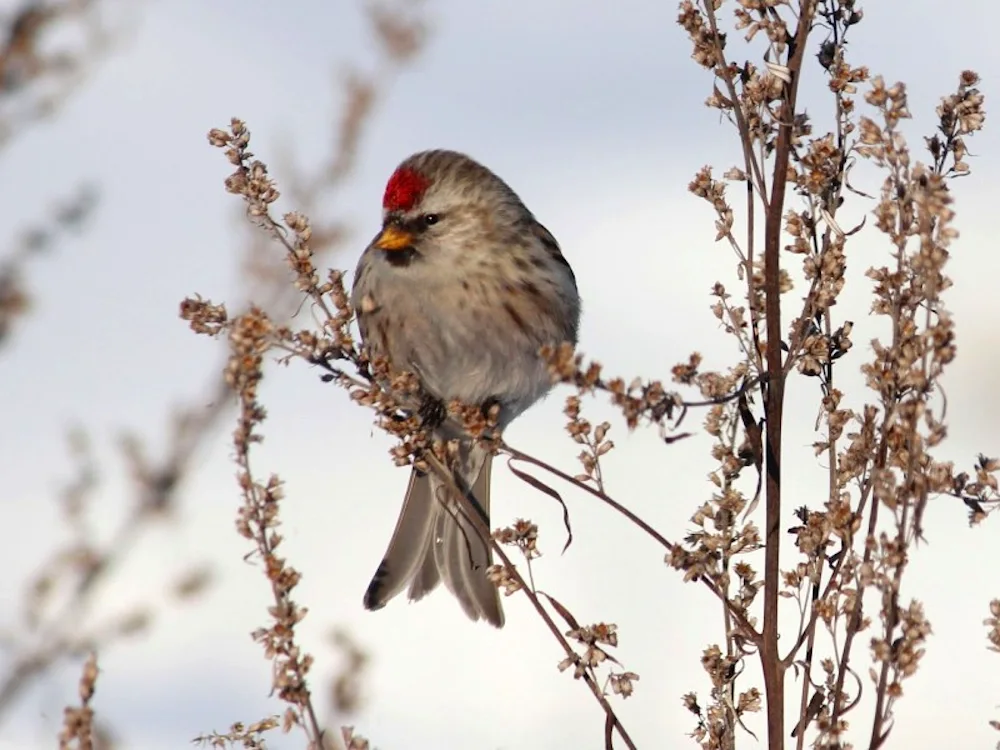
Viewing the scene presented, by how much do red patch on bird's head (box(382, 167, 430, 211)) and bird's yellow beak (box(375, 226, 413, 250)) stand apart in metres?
0.06

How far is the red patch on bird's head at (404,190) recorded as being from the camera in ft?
11.7

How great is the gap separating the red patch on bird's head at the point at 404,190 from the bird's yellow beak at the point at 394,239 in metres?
0.06

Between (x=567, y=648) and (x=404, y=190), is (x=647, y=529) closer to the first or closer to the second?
(x=567, y=648)

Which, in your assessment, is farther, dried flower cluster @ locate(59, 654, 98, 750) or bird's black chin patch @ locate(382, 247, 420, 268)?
bird's black chin patch @ locate(382, 247, 420, 268)

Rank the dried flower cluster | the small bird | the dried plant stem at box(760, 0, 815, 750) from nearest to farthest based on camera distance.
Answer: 1. the dried flower cluster
2. the dried plant stem at box(760, 0, 815, 750)
3. the small bird

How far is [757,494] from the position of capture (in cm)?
216

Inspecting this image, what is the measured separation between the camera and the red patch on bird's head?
356cm

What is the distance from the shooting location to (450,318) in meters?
3.59

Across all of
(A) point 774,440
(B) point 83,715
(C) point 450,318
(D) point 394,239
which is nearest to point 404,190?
(D) point 394,239

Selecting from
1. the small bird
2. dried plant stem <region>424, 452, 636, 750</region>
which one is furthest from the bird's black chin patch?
dried plant stem <region>424, 452, 636, 750</region>

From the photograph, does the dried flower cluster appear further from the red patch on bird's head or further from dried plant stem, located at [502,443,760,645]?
the red patch on bird's head

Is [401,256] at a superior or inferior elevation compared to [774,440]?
superior

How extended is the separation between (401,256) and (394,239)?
65 mm

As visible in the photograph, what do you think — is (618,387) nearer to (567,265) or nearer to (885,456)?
(885,456)
